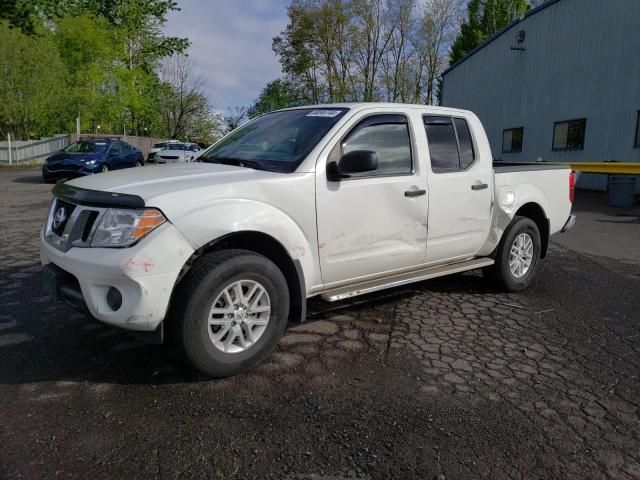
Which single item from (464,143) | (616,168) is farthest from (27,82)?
(464,143)

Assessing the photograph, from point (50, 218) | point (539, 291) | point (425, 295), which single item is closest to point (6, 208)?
point (50, 218)

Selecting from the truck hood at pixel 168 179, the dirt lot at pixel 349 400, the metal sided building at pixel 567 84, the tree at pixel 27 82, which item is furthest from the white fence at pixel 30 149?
the truck hood at pixel 168 179

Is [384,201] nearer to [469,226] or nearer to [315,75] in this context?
[469,226]

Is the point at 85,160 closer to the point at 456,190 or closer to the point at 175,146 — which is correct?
the point at 175,146

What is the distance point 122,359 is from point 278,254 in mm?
1329

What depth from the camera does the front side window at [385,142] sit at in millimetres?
3969

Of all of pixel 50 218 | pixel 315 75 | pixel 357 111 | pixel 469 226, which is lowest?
pixel 469 226

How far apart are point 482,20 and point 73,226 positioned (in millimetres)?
44031

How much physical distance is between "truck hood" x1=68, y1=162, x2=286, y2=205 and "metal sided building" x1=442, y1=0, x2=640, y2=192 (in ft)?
44.9

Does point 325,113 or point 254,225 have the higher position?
point 325,113

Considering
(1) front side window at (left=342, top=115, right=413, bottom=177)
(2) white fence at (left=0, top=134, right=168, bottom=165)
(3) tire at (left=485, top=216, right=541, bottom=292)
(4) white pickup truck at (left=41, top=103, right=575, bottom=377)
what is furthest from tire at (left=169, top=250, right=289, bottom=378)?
(2) white fence at (left=0, top=134, right=168, bottom=165)

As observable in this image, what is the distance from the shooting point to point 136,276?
283cm

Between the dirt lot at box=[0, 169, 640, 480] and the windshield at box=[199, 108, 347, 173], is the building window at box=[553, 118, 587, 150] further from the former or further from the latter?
the windshield at box=[199, 108, 347, 173]

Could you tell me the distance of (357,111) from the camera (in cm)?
403
